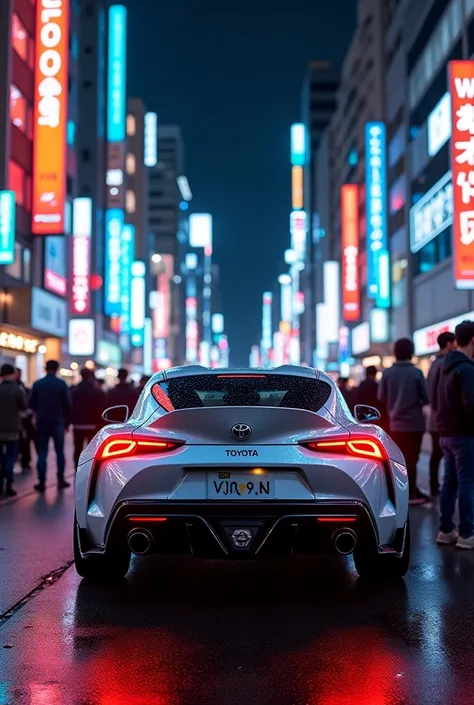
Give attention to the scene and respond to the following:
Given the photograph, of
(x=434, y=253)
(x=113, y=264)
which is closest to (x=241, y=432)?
(x=434, y=253)

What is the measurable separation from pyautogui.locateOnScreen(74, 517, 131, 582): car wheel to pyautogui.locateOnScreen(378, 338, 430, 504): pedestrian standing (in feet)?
15.8

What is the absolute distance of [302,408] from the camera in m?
5.68

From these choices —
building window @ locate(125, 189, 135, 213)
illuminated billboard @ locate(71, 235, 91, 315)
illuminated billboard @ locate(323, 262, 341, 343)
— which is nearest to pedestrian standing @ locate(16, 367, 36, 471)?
illuminated billboard @ locate(71, 235, 91, 315)

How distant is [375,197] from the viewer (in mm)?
44688

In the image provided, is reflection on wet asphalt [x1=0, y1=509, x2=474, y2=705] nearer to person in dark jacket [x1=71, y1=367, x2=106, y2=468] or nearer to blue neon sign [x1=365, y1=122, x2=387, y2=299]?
person in dark jacket [x1=71, y1=367, x2=106, y2=468]

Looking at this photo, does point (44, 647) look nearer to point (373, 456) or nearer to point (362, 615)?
point (362, 615)

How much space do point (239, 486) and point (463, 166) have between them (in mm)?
17307

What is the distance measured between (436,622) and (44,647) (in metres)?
2.13

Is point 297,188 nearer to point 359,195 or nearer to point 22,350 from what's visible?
point 359,195

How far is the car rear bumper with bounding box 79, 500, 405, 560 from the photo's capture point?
17.1 ft

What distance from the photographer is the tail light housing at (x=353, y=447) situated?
539 centimetres

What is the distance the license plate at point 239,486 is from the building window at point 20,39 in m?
27.8

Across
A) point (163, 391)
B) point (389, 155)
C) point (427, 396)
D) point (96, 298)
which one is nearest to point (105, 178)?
point (96, 298)

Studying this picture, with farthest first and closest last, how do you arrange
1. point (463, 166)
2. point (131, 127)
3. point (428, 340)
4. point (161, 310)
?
point (161, 310) → point (131, 127) → point (428, 340) → point (463, 166)
